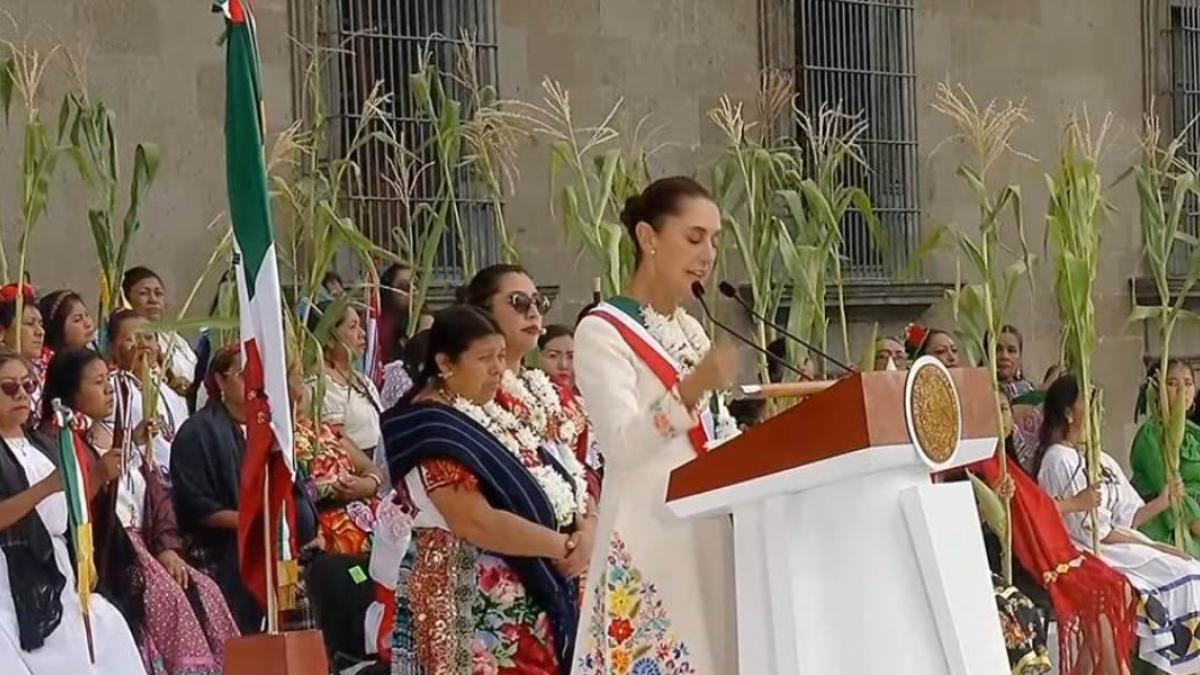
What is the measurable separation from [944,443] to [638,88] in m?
6.81

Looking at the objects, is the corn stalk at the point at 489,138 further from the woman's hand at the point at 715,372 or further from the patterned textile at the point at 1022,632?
the woman's hand at the point at 715,372

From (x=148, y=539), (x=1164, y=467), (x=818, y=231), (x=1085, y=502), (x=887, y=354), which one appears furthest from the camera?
(x=818, y=231)

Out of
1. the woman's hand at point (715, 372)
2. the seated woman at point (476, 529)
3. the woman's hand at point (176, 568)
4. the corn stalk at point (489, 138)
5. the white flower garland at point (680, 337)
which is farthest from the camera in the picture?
the corn stalk at point (489, 138)

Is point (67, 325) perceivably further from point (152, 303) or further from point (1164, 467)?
point (1164, 467)

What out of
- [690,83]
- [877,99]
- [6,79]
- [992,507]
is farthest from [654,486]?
[877,99]

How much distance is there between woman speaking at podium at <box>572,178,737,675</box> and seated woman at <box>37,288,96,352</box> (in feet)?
9.34

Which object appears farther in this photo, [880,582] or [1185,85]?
[1185,85]

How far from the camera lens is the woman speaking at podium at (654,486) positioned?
3.65 metres

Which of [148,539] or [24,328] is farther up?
[24,328]

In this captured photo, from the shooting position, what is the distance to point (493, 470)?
430 centimetres

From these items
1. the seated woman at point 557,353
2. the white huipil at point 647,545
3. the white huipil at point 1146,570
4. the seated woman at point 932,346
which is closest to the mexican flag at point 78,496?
the seated woman at point 557,353

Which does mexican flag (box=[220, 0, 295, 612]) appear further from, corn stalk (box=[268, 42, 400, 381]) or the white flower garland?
corn stalk (box=[268, 42, 400, 381])

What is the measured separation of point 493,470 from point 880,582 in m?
1.16

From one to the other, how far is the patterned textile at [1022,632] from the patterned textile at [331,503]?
1.82 metres
